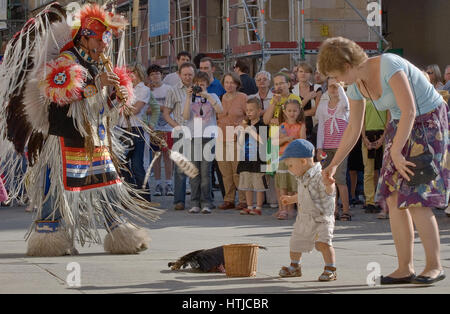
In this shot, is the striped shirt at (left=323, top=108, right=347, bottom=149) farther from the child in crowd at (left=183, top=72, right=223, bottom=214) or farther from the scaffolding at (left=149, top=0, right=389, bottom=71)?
the scaffolding at (left=149, top=0, right=389, bottom=71)

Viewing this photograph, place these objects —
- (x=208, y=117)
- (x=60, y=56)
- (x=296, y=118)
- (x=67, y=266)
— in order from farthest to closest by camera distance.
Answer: (x=208, y=117) → (x=296, y=118) → (x=60, y=56) → (x=67, y=266)

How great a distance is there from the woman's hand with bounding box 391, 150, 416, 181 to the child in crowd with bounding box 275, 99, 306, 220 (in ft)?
16.2

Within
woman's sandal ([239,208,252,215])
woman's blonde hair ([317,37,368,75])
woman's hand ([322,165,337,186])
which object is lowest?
woman's sandal ([239,208,252,215])

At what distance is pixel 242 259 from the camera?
6.55 metres

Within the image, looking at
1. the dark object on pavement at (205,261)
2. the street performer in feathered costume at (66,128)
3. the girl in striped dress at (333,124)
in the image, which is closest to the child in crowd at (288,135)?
the girl in striped dress at (333,124)

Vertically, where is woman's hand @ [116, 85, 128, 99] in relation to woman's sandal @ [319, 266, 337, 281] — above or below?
above

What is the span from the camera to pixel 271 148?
37.8 ft

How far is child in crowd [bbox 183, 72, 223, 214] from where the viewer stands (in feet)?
39.3

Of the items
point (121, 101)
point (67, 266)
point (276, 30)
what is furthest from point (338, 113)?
point (276, 30)

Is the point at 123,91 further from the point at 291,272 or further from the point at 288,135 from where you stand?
the point at 288,135

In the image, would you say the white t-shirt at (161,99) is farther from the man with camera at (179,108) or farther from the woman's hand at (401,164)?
the woman's hand at (401,164)

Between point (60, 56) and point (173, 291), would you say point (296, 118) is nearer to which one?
point (60, 56)

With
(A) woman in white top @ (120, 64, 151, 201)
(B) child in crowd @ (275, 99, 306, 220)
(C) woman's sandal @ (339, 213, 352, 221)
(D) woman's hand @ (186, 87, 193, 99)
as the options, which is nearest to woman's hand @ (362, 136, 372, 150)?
(B) child in crowd @ (275, 99, 306, 220)
